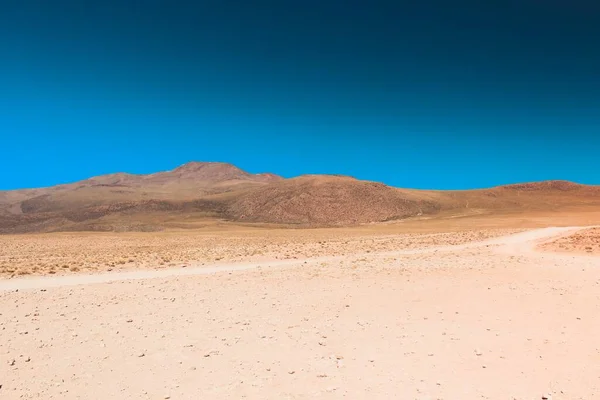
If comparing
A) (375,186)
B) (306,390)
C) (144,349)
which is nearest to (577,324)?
(306,390)

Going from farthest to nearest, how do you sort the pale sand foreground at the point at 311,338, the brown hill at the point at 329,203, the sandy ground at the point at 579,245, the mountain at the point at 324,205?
1. the mountain at the point at 324,205
2. the brown hill at the point at 329,203
3. the sandy ground at the point at 579,245
4. the pale sand foreground at the point at 311,338

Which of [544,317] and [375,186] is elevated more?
[375,186]

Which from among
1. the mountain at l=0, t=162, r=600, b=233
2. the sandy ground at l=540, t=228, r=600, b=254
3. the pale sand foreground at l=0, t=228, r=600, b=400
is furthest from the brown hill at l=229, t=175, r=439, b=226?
the pale sand foreground at l=0, t=228, r=600, b=400

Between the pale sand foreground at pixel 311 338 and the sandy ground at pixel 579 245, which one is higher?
the sandy ground at pixel 579 245

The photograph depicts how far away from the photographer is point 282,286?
17844mm

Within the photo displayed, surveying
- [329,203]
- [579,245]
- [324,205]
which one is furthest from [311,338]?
[329,203]

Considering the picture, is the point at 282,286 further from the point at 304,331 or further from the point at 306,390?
the point at 306,390

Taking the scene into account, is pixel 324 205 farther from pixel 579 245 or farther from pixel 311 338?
pixel 311 338

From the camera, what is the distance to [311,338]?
1070 cm

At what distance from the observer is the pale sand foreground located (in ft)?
25.9

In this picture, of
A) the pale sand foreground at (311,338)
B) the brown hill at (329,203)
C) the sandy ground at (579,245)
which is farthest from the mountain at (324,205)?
the pale sand foreground at (311,338)

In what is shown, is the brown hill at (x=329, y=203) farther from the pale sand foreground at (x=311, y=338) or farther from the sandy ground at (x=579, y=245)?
the pale sand foreground at (x=311, y=338)

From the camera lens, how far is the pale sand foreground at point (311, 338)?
790 centimetres

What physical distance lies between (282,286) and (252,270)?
5.78 m
